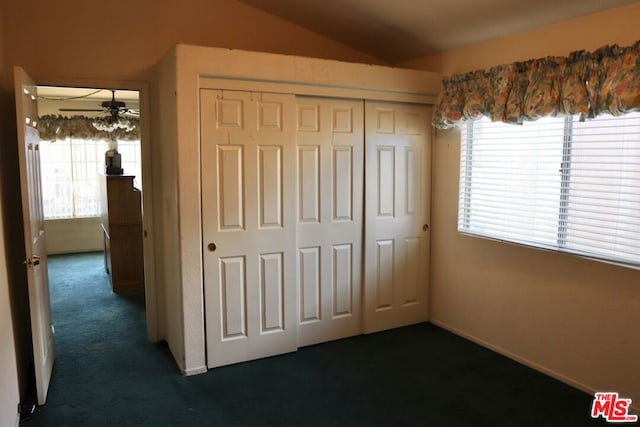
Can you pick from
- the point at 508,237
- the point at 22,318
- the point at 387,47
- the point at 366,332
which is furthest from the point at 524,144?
the point at 22,318

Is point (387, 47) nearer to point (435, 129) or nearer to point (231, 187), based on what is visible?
point (435, 129)

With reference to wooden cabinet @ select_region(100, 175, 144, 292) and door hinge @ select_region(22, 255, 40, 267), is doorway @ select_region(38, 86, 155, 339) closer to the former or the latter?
wooden cabinet @ select_region(100, 175, 144, 292)

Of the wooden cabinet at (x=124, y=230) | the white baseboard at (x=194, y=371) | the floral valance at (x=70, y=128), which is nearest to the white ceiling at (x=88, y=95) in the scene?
the floral valance at (x=70, y=128)

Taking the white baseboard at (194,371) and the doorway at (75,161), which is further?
the doorway at (75,161)

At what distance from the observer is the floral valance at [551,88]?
2422 mm

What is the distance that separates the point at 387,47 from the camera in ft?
13.3

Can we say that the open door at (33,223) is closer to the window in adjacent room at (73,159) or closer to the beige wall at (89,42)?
the beige wall at (89,42)

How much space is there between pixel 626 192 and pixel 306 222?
6.79ft

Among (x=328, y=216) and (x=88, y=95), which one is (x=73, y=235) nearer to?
(x=88, y=95)

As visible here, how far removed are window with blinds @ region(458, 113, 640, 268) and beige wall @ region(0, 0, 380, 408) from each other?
6.88 feet

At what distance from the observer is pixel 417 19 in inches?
132

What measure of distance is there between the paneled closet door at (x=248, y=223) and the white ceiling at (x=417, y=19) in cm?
89

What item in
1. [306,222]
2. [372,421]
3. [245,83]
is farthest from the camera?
[306,222]

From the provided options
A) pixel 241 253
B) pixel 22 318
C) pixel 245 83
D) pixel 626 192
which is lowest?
pixel 22 318
